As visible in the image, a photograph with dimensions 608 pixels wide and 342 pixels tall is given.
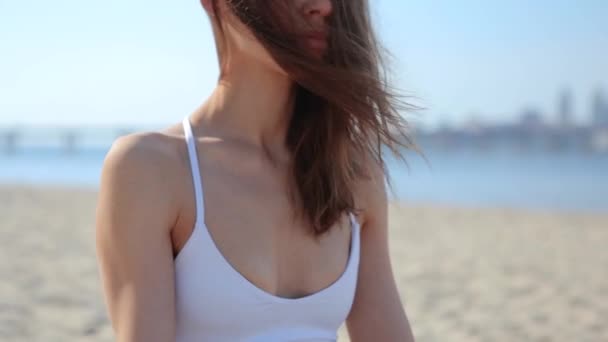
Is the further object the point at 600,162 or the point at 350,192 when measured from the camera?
the point at 600,162

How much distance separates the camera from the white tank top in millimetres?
1012

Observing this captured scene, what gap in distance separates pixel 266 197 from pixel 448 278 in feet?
14.1

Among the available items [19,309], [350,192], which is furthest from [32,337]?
[350,192]

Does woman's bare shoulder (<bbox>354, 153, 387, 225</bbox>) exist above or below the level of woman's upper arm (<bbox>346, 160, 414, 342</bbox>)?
above

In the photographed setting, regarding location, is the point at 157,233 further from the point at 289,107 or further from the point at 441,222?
the point at 441,222

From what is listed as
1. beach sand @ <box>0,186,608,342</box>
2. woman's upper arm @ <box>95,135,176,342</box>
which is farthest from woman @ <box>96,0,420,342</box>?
beach sand @ <box>0,186,608,342</box>

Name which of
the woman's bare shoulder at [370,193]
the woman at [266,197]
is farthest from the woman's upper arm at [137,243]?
the woman's bare shoulder at [370,193]

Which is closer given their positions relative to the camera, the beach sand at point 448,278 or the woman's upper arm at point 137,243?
the woman's upper arm at point 137,243

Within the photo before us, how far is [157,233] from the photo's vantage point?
0.99 m

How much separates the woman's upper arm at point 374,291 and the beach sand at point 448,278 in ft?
7.28

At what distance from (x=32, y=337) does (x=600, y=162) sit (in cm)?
2929

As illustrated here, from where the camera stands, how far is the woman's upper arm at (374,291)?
1.27 meters

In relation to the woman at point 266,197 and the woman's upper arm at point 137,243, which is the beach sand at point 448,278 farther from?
the woman's upper arm at point 137,243

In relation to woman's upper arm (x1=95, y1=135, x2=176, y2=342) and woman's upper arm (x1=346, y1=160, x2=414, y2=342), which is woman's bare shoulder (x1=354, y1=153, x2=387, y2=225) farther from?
woman's upper arm (x1=95, y1=135, x2=176, y2=342)
